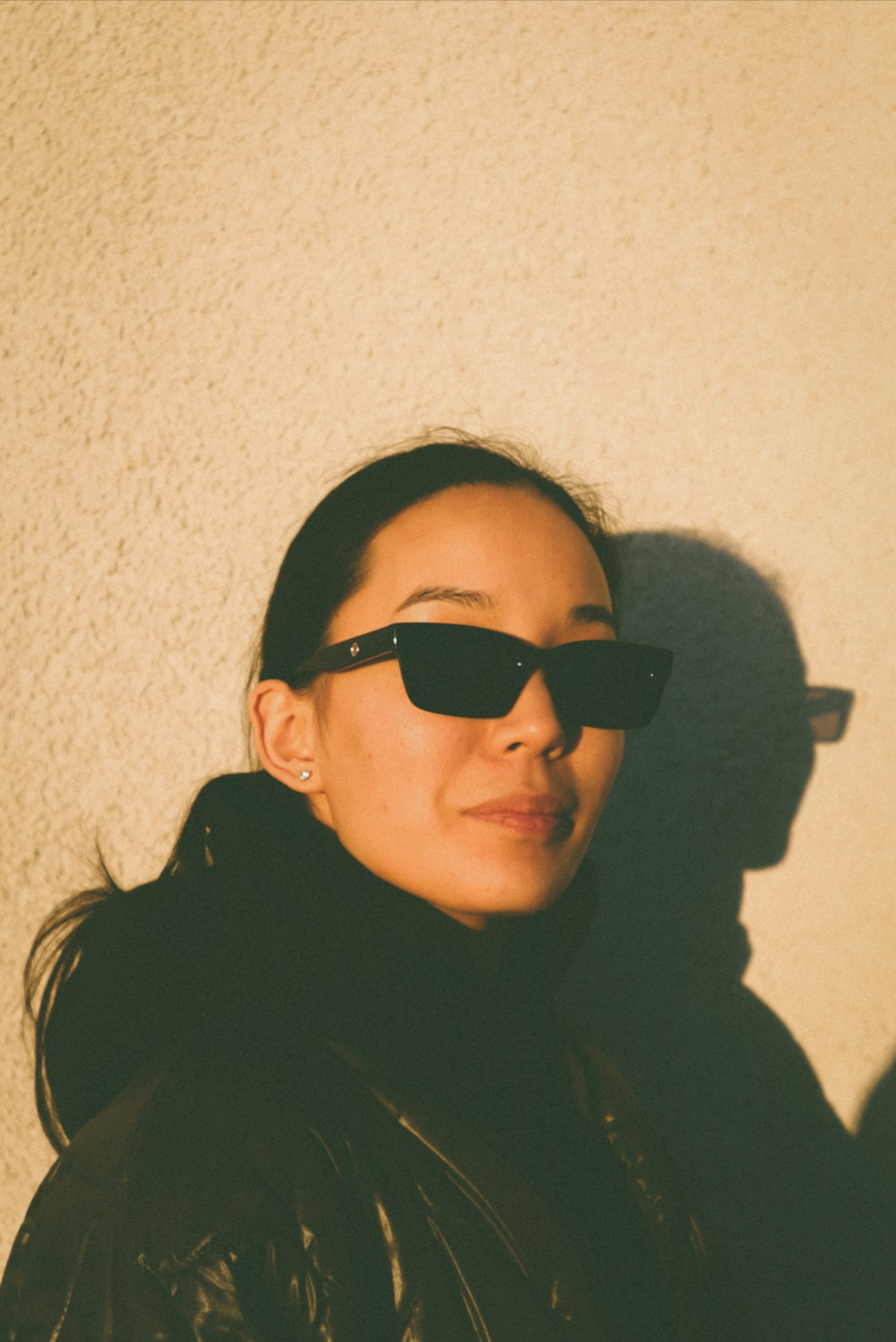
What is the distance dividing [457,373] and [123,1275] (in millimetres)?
1520

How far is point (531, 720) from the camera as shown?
1.00m

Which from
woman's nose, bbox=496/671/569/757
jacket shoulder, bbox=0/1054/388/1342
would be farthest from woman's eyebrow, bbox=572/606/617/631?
jacket shoulder, bbox=0/1054/388/1342

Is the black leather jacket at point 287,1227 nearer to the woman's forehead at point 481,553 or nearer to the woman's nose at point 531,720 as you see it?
the woman's nose at point 531,720

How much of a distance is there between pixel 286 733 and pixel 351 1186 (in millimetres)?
562

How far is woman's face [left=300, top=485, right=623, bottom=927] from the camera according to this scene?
98 cm

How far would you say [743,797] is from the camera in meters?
1.67

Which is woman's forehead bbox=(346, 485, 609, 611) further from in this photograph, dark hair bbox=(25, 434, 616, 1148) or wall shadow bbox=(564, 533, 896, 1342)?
wall shadow bbox=(564, 533, 896, 1342)

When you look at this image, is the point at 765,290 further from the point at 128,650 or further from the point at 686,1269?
the point at 686,1269

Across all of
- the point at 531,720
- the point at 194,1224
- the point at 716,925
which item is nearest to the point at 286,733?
the point at 531,720

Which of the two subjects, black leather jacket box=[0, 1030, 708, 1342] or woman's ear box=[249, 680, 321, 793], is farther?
woman's ear box=[249, 680, 321, 793]

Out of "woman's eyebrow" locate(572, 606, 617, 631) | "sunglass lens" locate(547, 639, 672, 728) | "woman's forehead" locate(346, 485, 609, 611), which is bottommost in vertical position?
"sunglass lens" locate(547, 639, 672, 728)

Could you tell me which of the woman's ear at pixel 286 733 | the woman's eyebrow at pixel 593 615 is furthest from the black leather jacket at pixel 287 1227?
the woman's eyebrow at pixel 593 615

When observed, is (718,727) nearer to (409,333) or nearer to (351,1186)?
(409,333)

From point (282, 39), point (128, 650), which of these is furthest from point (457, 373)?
point (128, 650)
